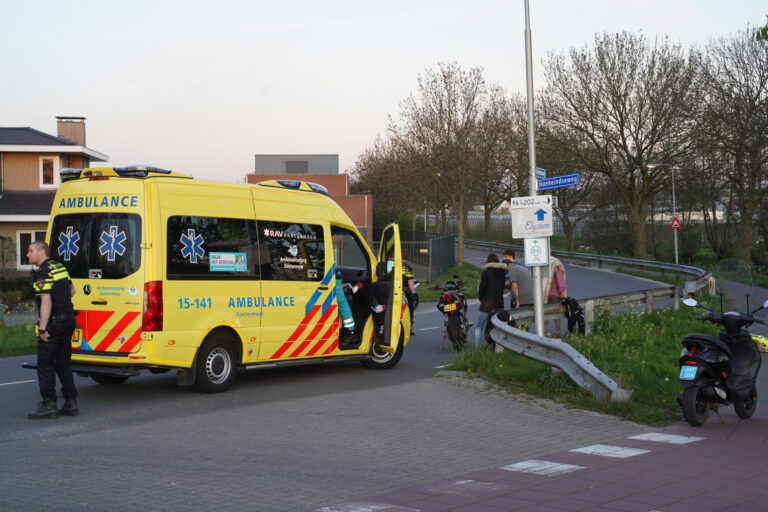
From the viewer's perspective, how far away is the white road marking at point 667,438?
790 centimetres

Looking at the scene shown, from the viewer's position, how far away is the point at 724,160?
3975 cm

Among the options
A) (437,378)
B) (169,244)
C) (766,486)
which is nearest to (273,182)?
(169,244)

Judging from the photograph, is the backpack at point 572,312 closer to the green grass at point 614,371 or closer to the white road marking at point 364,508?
the green grass at point 614,371

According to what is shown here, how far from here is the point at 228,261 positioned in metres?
10.4

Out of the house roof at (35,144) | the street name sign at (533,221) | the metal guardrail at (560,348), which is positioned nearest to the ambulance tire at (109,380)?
the metal guardrail at (560,348)

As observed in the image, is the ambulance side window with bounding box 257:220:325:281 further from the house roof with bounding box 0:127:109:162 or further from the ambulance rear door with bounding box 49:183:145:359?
the house roof with bounding box 0:127:109:162

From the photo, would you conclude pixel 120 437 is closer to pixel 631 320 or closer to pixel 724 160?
pixel 631 320

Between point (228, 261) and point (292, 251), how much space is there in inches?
45.1

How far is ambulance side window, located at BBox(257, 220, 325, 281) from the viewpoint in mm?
10992

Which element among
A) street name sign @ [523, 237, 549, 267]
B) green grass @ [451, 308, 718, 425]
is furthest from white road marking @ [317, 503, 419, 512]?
street name sign @ [523, 237, 549, 267]

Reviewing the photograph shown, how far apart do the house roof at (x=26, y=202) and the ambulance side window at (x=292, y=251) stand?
2617cm

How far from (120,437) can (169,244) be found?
269cm

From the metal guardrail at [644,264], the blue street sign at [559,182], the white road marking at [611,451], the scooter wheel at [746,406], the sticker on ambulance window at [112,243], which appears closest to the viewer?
the white road marking at [611,451]

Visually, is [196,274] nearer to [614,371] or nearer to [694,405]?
[614,371]
